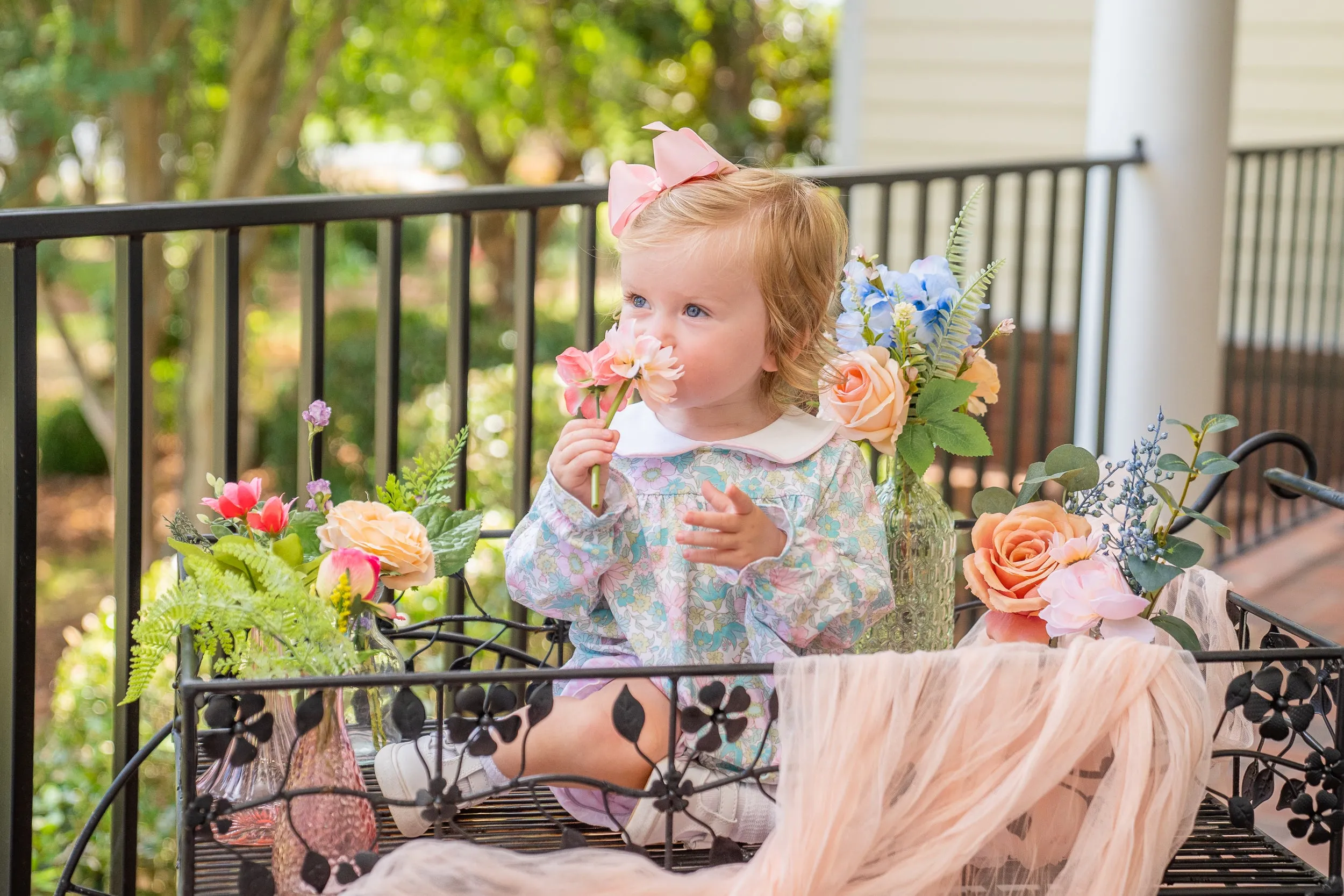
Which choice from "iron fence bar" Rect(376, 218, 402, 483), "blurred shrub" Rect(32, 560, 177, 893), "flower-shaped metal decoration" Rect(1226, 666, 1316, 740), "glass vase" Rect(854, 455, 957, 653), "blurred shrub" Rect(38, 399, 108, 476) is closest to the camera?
"flower-shaped metal decoration" Rect(1226, 666, 1316, 740)

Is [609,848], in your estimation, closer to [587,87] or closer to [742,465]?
[742,465]

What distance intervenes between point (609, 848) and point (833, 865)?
20 centimetres

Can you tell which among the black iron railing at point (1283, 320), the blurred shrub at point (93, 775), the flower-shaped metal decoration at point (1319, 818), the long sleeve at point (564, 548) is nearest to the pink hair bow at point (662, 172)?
the long sleeve at point (564, 548)

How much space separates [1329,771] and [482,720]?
2.56ft

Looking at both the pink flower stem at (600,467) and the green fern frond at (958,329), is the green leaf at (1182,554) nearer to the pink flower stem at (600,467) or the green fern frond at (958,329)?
the green fern frond at (958,329)

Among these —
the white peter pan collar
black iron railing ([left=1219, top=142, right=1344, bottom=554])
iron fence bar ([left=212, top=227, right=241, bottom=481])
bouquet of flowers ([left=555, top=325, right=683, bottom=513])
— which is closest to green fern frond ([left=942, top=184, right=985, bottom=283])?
the white peter pan collar

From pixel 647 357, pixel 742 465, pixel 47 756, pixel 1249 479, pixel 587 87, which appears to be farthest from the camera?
pixel 587 87

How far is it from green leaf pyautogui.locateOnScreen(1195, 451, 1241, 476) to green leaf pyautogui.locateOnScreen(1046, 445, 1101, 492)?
0.37ft

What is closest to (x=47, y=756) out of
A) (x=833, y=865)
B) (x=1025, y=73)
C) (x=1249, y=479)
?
A: (x=833, y=865)

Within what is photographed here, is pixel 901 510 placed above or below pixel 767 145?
below

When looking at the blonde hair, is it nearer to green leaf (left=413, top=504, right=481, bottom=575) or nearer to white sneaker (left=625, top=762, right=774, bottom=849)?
green leaf (left=413, top=504, right=481, bottom=575)

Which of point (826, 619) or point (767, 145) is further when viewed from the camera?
point (767, 145)

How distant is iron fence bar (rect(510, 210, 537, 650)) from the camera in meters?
2.28

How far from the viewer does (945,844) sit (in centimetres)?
118
